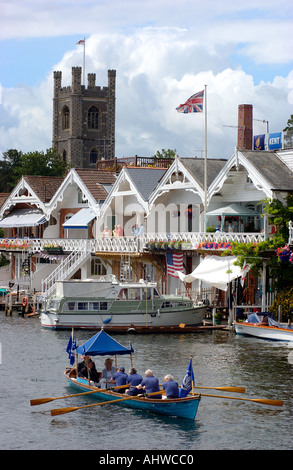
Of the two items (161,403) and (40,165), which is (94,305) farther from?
(40,165)

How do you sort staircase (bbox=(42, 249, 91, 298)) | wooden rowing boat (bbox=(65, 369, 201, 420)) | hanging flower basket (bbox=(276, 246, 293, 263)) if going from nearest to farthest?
1. wooden rowing boat (bbox=(65, 369, 201, 420))
2. hanging flower basket (bbox=(276, 246, 293, 263))
3. staircase (bbox=(42, 249, 91, 298))

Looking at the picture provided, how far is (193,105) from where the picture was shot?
5831cm

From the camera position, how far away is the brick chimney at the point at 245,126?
66.6 m

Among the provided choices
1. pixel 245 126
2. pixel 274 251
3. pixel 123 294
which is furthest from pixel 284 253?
pixel 245 126

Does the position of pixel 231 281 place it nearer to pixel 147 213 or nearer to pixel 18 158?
pixel 147 213

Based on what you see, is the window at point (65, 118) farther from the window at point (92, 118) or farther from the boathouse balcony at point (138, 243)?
the boathouse balcony at point (138, 243)

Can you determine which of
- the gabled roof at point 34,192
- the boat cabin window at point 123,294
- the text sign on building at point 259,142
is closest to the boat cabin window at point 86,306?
the boat cabin window at point 123,294

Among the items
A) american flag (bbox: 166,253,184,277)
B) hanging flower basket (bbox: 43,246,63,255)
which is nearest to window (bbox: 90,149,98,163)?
hanging flower basket (bbox: 43,246,63,255)

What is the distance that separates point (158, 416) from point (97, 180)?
146 ft

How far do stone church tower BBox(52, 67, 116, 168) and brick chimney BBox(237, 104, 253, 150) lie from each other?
3261 inches

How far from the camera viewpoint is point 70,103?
494ft

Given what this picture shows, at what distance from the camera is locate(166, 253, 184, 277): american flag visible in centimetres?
6231

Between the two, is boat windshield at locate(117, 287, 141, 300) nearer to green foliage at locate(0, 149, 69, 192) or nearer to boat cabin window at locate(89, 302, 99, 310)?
boat cabin window at locate(89, 302, 99, 310)

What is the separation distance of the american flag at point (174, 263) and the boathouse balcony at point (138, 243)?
3.87 ft
